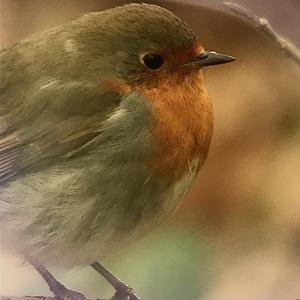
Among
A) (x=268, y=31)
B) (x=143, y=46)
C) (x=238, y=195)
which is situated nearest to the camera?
(x=143, y=46)

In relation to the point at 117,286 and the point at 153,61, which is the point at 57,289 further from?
the point at 153,61

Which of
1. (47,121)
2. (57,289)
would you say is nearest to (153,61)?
(47,121)

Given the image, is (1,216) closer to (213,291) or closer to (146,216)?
(146,216)

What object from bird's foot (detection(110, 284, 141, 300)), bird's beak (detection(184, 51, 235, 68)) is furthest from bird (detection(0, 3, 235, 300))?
bird's foot (detection(110, 284, 141, 300))

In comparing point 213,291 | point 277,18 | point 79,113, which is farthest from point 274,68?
point 79,113

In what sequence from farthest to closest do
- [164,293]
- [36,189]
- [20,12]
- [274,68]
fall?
[274,68], [164,293], [20,12], [36,189]

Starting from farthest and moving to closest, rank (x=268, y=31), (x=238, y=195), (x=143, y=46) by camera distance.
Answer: (x=238, y=195)
(x=268, y=31)
(x=143, y=46)

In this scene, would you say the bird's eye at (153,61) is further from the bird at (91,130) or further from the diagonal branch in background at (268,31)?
the diagonal branch in background at (268,31)
